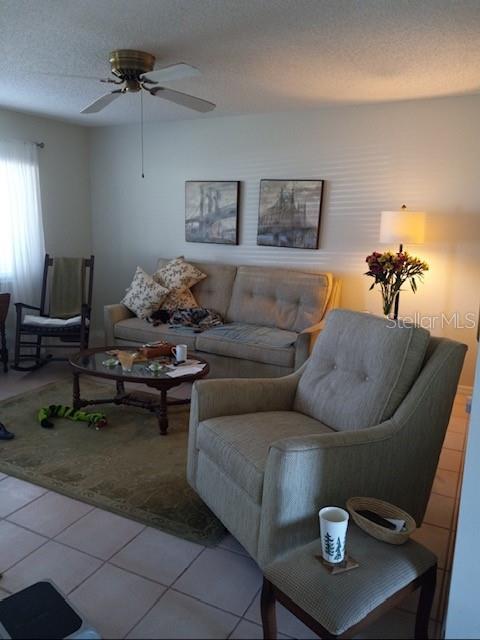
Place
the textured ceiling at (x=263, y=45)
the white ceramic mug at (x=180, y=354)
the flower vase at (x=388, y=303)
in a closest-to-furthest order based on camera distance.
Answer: the textured ceiling at (x=263, y=45), the white ceramic mug at (x=180, y=354), the flower vase at (x=388, y=303)

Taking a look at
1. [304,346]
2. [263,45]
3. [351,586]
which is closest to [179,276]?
[304,346]

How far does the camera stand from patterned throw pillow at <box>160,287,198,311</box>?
414cm

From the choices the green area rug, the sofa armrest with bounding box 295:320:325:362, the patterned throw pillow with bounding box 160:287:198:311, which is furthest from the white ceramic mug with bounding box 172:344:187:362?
the patterned throw pillow with bounding box 160:287:198:311

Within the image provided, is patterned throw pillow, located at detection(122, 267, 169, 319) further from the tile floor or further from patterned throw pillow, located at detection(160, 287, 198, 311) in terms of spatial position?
the tile floor

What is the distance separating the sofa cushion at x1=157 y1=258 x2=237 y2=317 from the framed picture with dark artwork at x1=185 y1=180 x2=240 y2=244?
279 mm

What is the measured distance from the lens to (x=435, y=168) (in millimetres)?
3441

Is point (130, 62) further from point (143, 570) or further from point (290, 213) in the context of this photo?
point (143, 570)

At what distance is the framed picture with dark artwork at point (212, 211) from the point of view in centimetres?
427

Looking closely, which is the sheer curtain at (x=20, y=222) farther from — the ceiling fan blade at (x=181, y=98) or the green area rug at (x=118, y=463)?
the ceiling fan blade at (x=181, y=98)

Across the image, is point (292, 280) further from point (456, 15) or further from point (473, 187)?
point (456, 15)

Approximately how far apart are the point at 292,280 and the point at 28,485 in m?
2.42

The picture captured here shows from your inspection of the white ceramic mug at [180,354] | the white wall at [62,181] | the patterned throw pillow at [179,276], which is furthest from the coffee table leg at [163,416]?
the white wall at [62,181]

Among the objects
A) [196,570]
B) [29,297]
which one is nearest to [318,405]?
[196,570]

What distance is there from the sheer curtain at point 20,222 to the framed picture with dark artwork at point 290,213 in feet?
6.78
